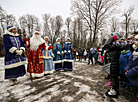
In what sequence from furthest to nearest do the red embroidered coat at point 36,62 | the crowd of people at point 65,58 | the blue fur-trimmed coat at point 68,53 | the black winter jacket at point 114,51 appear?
the blue fur-trimmed coat at point 68,53
the red embroidered coat at point 36,62
the black winter jacket at point 114,51
the crowd of people at point 65,58

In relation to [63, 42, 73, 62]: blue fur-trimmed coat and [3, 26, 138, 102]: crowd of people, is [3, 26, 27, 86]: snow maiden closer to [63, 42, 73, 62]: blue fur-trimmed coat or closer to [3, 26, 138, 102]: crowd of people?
[3, 26, 138, 102]: crowd of people

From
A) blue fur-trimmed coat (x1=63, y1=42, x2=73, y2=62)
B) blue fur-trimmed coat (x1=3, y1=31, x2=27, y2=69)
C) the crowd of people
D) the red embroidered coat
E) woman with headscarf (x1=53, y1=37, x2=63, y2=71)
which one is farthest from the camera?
blue fur-trimmed coat (x1=63, y1=42, x2=73, y2=62)

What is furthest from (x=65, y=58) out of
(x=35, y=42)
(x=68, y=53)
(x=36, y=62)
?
(x=35, y=42)

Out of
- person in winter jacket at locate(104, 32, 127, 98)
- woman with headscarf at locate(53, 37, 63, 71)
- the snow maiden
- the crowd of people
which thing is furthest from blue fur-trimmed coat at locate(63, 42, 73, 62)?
person in winter jacket at locate(104, 32, 127, 98)

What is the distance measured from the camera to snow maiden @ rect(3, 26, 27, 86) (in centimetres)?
288

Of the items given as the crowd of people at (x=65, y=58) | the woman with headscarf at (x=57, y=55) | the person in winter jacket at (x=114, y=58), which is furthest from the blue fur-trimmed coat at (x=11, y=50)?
Result: the person in winter jacket at (x=114, y=58)

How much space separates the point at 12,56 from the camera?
117 inches

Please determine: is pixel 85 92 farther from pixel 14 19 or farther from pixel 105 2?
pixel 14 19

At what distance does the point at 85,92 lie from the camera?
2535 millimetres

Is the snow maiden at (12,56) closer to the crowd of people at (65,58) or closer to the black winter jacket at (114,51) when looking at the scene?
the crowd of people at (65,58)

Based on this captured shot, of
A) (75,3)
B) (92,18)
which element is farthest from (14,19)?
(92,18)

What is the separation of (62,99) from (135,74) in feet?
6.04

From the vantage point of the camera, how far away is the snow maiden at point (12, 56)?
9.43 feet

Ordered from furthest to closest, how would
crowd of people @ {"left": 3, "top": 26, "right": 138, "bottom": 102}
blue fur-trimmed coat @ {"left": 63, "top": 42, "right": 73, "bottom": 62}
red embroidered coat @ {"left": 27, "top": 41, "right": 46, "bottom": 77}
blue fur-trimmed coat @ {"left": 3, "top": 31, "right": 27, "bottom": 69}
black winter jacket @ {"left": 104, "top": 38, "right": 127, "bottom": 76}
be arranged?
blue fur-trimmed coat @ {"left": 63, "top": 42, "right": 73, "bottom": 62}
red embroidered coat @ {"left": 27, "top": 41, "right": 46, "bottom": 77}
blue fur-trimmed coat @ {"left": 3, "top": 31, "right": 27, "bottom": 69}
black winter jacket @ {"left": 104, "top": 38, "right": 127, "bottom": 76}
crowd of people @ {"left": 3, "top": 26, "right": 138, "bottom": 102}
